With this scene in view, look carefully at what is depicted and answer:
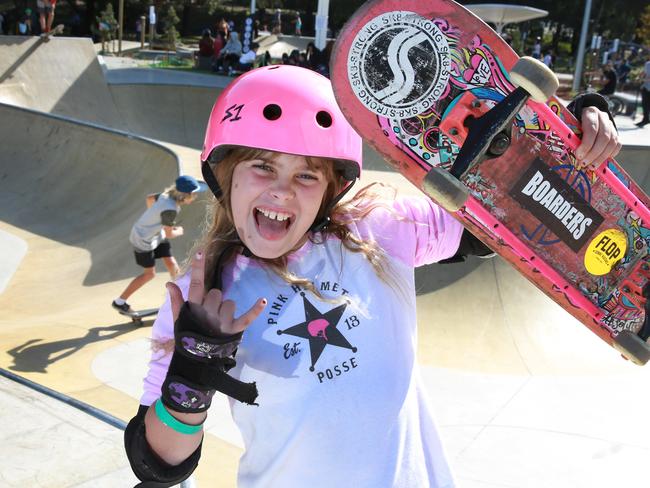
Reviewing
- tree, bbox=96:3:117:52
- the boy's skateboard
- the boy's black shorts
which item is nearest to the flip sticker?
the boy's skateboard

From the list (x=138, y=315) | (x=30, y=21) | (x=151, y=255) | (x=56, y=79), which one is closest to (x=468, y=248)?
(x=151, y=255)

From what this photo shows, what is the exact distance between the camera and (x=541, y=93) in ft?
6.02

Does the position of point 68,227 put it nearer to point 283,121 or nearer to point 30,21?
point 283,121

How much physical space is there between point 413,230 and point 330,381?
0.56 meters

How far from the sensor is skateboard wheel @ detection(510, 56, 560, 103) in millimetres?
1822

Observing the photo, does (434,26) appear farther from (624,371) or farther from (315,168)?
(624,371)

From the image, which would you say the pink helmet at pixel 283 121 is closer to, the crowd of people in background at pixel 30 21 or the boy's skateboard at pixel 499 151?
the boy's skateboard at pixel 499 151

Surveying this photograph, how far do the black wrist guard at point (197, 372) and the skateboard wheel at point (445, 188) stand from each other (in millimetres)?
657

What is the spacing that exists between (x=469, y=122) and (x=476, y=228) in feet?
1.27

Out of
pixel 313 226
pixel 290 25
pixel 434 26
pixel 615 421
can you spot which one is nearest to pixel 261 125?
pixel 313 226

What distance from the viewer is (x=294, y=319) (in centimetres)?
171

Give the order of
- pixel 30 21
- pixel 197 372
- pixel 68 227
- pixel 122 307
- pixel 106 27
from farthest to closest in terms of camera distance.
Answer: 1. pixel 106 27
2. pixel 30 21
3. pixel 68 227
4. pixel 122 307
5. pixel 197 372

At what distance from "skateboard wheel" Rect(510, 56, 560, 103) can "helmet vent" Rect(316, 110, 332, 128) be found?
53 centimetres

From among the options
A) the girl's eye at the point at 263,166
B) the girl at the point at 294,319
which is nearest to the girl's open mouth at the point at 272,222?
the girl at the point at 294,319
